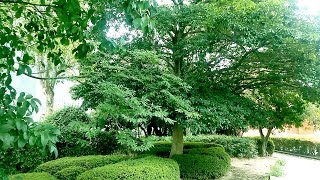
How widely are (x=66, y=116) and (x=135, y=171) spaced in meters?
5.27

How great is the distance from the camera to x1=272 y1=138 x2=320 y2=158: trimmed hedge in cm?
1840

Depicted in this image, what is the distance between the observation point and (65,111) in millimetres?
10797

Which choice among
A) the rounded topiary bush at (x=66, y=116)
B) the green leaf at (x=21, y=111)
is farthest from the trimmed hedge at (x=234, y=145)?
the green leaf at (x=21, y=111)

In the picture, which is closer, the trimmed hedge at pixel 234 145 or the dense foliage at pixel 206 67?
the dense foliage at pixel 206 67

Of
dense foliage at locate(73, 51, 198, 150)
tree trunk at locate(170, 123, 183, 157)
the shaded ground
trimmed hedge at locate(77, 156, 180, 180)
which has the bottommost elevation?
the shaded ground

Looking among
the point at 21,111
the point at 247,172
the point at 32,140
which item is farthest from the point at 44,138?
the point at 247,172

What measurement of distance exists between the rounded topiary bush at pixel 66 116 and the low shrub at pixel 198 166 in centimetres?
343

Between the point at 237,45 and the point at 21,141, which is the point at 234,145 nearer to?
the point at 237,45

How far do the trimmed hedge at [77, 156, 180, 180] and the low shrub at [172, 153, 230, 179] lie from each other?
1786 millimetres

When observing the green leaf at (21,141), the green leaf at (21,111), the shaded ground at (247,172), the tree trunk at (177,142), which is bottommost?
the shaded ground at (247,172)

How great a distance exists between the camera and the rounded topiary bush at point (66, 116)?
10.4 metres

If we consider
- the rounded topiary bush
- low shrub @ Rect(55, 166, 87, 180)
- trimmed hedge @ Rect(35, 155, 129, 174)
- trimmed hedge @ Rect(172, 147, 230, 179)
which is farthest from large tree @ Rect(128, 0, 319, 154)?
the rounded topiary bush

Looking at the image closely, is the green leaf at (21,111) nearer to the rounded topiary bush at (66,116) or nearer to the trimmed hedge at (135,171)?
the trimmed hedge at (135,171)

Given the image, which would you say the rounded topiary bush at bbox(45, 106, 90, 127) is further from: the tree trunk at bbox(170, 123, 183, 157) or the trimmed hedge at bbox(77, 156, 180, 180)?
the trimmed hedge at bbox(77, 156, 180, 180)
